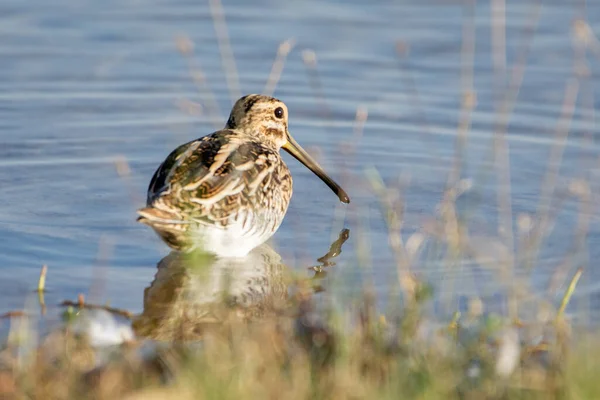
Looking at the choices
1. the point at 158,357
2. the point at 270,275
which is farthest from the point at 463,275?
the point at 158,357

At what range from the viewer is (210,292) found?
5.94 metres

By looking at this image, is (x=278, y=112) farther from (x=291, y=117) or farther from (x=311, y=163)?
(x=291, y=117)

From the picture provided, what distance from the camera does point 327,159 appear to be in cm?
822

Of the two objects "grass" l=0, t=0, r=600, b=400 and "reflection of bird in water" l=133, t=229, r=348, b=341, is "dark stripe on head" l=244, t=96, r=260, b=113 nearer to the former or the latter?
"reflection of bird in water" l=133, t=229, r=348, b=341

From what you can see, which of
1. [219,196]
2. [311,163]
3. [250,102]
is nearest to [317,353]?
[219,196]

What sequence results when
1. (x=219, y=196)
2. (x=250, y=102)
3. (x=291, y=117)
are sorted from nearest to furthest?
(x=219, y=196) → (x=250, y=102) → (x=291, y=117)

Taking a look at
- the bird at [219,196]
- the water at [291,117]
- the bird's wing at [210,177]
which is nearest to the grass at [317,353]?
the water at [291,117]

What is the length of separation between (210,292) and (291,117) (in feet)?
10.6

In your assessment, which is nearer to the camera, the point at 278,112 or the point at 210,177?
the point at 210,177

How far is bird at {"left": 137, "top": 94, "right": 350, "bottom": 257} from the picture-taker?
5.98 m

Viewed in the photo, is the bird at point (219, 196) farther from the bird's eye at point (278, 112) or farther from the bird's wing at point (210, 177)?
the bird's eye at point (278, 112)

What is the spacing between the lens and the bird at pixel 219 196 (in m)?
5.98

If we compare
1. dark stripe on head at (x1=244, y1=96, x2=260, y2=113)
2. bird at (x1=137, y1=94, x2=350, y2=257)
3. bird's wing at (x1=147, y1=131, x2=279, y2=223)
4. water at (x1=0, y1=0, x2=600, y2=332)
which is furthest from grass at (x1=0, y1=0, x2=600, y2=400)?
dark stripe on head at (x1=244, y1=96, x2=260, y2=113)

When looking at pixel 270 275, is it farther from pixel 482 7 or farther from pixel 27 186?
pixel 482 7
